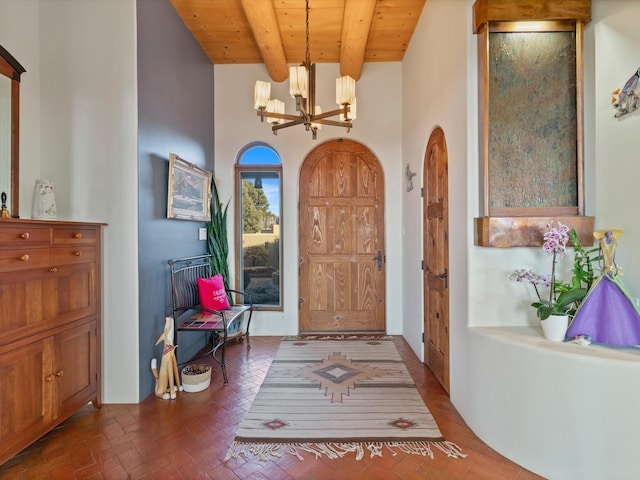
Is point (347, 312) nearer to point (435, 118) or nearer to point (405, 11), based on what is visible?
point (435, 118)

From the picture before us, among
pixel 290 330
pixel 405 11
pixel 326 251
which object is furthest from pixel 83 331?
pixel 405 11

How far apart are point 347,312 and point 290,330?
0.79 metres

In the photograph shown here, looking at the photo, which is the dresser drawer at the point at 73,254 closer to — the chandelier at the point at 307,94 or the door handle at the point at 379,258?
the chandelier at the point at 307,94

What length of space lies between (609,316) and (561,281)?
38 centimetres

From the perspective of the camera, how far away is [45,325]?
203cm

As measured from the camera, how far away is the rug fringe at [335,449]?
2.01 meters

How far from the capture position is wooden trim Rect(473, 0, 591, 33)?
7.07ft

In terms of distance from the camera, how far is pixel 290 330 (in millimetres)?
4449

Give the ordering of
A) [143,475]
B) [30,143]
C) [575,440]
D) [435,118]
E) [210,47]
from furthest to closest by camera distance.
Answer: [210,47], [435,118], [30,143], [143,475], [575,440]

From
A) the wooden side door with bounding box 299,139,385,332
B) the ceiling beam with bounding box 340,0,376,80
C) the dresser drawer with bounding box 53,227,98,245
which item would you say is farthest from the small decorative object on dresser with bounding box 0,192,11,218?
the ceiling beam with bounding box 340,0,376,80

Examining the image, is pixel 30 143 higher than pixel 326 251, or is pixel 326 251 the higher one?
pixel 30 143

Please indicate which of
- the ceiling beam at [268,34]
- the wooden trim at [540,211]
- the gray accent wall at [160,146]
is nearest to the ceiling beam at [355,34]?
the ceiling beam at [268,34]

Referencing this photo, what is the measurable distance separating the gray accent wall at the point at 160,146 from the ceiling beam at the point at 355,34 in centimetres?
171

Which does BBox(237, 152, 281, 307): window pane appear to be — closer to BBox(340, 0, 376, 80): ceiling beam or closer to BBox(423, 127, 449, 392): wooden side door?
BBox(340, 0, 376, 80): ceiling beam
